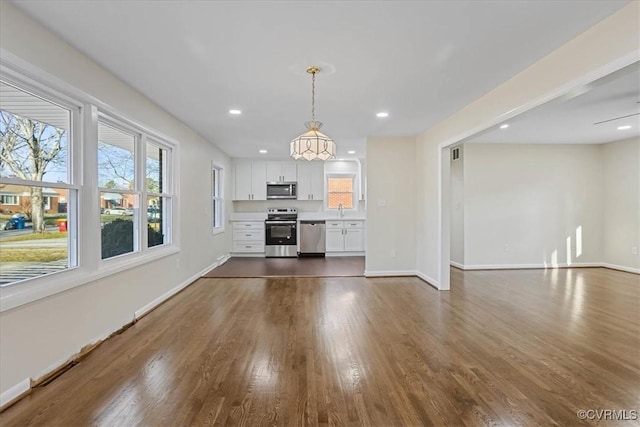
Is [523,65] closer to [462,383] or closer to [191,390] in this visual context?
[462,383]

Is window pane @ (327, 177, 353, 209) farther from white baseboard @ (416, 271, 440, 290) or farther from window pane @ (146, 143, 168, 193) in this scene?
window pane @ (146, 143, 168, 193)

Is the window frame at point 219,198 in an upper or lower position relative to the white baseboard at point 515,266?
upper

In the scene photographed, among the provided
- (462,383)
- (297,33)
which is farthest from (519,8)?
(462,383)

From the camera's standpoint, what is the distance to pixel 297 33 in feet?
7.54

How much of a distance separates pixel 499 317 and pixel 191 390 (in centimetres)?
313

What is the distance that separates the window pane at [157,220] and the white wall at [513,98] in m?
3.23

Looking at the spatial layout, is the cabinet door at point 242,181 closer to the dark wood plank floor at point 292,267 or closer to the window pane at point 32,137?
the dark wood plank floor at point 292,267

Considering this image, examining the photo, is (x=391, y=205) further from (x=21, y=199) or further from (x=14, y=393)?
(x=14, y=393)

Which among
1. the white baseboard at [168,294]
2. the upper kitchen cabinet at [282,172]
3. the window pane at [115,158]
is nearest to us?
the window pane at [115,158]

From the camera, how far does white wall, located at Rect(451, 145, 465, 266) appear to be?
6211mm

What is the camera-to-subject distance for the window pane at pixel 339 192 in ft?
27.3

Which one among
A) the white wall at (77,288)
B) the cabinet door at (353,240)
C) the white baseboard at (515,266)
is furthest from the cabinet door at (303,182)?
the white baseboard at (515,266)

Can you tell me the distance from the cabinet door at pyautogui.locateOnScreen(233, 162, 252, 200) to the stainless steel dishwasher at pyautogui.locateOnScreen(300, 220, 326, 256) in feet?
5.25

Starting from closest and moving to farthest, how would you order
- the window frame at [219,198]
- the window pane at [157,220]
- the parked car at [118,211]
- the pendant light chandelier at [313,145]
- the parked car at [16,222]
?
1. the parked car at [16,222]
2. the pendant light chandelier at [313,145]
3. the parked car at [118,211]
4. the window pane at [157,220]
5. the window frame at [219,198]
